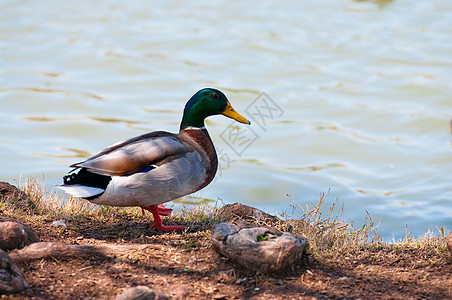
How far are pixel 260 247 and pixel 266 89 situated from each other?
29.9ft

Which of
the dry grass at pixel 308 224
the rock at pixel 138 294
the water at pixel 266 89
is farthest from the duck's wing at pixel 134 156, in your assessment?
the water at pixel 266 89

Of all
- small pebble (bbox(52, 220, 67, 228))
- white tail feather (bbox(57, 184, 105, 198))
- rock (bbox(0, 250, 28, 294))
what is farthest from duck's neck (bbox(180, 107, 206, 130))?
rock (bbox(0, 250, 28, 294))

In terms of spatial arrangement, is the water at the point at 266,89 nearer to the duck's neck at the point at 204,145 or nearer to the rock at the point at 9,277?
the duck's neck at the point at 204,145

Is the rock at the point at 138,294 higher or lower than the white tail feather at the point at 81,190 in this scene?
lower

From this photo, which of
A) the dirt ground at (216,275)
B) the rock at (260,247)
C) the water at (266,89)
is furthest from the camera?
the water at (266,89)

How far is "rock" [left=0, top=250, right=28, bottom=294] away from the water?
384 centimetres

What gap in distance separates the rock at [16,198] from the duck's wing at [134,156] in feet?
2.19

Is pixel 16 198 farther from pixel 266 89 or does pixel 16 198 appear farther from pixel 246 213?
pixel 266 89

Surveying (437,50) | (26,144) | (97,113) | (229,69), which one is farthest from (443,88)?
(26,144)

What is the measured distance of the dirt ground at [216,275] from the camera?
11.8ft

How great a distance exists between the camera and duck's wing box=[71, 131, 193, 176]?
4508mm

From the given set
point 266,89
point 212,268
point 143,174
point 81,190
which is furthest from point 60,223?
point 266,89

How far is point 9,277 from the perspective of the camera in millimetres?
3406

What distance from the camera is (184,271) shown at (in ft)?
12.6
